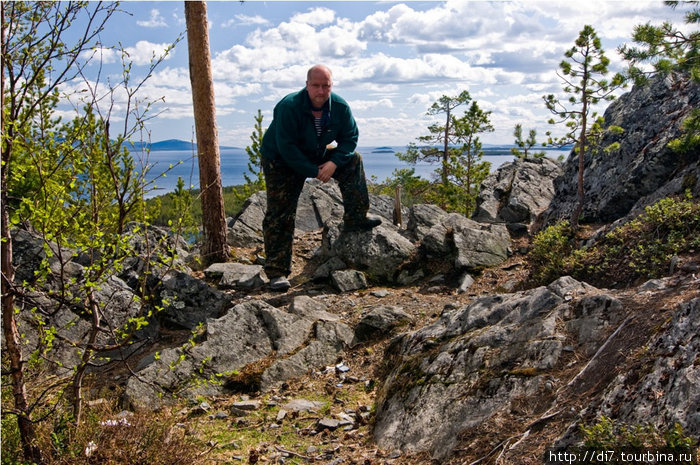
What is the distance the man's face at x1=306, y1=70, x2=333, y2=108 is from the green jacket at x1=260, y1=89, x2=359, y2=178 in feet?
0.61

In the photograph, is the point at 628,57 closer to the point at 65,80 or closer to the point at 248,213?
the point at 65,80

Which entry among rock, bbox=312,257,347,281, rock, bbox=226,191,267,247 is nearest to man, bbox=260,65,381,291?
rock, bbox=312,257,347,281

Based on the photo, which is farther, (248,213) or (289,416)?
(248,213)

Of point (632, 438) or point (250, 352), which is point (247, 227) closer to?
point (250, 352)

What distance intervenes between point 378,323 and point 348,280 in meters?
2.16

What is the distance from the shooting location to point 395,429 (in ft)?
18.3

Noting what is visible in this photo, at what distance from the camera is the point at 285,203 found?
34.4 ft

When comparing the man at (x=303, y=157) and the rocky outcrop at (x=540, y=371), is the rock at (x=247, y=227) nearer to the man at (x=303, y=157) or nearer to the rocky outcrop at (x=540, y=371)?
the man at (x=303, y=157)

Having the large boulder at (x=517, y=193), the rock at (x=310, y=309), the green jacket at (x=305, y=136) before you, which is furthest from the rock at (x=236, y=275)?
the large boulder at (x=517, y=193)

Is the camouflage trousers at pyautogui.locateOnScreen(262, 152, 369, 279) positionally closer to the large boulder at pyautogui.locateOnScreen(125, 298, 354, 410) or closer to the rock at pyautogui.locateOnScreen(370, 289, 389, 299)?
the rock at pyautogui.locateOnScreen(370, 289, 389, 299)

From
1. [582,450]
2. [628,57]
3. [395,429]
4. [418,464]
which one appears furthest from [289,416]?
[628,57]

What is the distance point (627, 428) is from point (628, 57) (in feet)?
21.4

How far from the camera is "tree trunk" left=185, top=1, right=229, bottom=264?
38.1ft

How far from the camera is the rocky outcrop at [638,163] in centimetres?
1048
